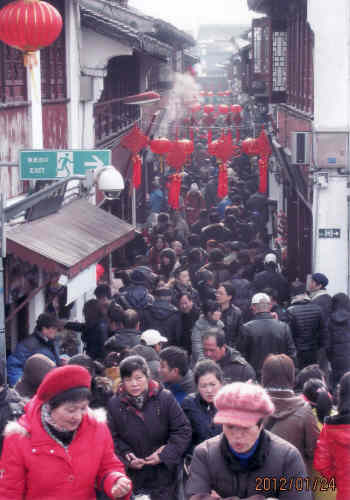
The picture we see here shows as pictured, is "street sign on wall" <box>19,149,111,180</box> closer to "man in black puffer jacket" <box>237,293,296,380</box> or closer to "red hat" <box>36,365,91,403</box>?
"man in black puffer jacket" <box>237,293,296,380</box>

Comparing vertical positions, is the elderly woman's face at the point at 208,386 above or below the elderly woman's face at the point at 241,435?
below

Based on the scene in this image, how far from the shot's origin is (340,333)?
1170cm

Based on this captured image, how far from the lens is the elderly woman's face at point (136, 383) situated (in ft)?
23.5

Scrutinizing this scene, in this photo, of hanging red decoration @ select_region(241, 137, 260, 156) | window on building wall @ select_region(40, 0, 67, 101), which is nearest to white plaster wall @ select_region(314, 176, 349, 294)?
window on building wall @ select_region(40, 0, 67, 101)

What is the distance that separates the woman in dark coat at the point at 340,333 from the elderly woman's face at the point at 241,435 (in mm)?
6805

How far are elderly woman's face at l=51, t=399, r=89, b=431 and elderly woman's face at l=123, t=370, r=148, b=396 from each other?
1639 millimetres

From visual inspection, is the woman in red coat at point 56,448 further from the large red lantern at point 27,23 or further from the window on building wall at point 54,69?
the window on building wall at point 54,69

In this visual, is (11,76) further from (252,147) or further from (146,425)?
(252,147)

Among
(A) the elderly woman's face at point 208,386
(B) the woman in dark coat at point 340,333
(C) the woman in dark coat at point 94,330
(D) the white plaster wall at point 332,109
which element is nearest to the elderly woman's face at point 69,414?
(A) the elderly woman's face at point 208,386

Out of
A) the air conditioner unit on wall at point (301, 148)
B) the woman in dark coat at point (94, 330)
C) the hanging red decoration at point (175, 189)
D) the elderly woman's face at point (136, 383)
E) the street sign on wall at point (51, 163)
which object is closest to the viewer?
the elderly woman's face at point (136, 383)

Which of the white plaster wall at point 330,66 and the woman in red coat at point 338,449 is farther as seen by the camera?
A: the white plaster wall at point 330,66

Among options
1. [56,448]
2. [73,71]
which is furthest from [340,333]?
[73,71]

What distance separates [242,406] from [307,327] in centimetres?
687

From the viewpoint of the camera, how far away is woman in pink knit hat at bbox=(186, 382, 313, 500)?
16.4 feet
